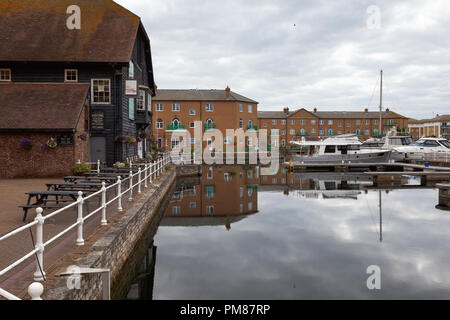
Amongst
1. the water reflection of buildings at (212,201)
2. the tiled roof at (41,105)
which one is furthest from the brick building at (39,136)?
the water reflection of buildings at (212,201)

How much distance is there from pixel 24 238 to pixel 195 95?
53.5 meters

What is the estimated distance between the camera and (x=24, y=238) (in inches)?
280

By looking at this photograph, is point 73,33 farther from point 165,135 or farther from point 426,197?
point 165,135

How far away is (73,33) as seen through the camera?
22844 millimetres

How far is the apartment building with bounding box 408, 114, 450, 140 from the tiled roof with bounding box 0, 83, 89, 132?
10779cm

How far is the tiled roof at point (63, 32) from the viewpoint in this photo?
21.2 m

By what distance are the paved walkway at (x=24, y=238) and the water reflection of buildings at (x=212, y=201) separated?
3877 mm

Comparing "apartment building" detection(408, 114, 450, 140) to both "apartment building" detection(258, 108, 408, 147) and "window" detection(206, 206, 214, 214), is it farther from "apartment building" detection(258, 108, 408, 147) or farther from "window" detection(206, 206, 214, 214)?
"window" detection(206, 206, 214, 214)

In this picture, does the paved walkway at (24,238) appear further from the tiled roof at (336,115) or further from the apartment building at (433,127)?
the apartment building at (433,127)

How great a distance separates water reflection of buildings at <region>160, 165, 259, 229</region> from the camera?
15.4m

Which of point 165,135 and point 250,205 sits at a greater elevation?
point 165,135

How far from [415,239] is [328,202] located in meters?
7.33
